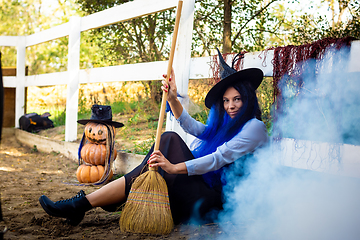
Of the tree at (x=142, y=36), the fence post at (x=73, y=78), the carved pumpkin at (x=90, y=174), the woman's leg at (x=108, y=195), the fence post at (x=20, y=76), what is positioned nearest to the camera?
the woman's leg at (x=108, y=195)

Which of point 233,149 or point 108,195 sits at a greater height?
point 233,149

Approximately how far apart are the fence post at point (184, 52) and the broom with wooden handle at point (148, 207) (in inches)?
42.2

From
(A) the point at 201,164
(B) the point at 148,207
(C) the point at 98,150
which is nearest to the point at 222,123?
(A) the point at 201,164

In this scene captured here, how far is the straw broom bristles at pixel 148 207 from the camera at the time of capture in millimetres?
1995

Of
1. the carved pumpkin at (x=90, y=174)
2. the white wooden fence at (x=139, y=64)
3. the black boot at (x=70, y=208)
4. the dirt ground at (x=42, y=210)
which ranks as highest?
the white wooden fence at (x=139, y=64)

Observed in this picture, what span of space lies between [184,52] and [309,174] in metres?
1.63

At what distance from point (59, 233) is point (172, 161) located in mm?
854

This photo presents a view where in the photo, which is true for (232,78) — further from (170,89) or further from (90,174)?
(90,174)

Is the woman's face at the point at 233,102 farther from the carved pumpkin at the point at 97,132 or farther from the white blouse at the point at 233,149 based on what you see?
the carved pumpkin at the point at 97,132

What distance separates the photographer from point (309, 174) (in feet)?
7.30

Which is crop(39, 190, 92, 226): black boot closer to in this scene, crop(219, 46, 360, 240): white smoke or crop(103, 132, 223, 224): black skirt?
crop(103, 132, 223, 224): black skirt

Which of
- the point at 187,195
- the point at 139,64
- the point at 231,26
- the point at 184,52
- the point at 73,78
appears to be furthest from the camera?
the point at 231,26

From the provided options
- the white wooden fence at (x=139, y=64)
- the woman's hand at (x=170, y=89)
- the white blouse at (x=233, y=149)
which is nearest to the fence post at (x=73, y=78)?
the white wooden fence at (x=139, y=64)

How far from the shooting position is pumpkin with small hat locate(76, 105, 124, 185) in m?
3.46
